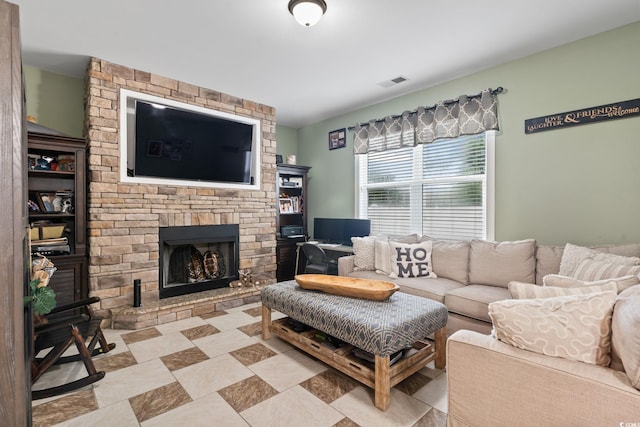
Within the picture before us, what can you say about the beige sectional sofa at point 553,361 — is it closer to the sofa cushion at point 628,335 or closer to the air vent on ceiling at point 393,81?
the sofa cushion at point 628,335

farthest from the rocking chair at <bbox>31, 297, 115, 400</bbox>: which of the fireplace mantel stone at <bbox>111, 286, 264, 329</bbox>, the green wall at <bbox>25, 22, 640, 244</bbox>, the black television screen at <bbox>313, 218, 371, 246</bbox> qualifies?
the black television screen at <bbox>313, 218, 371, 246</bbox>

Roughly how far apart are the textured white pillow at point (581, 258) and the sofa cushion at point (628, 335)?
1.26m

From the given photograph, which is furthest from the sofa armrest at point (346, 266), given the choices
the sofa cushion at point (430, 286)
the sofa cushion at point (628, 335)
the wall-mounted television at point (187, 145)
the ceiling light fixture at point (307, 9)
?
the sofa cushion at point (628, 335)

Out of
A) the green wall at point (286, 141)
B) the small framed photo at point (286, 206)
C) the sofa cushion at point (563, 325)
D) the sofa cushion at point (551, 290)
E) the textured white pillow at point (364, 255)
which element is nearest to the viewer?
the sofa cushion at point (563, 325)

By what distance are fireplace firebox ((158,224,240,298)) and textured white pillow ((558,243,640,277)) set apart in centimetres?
344

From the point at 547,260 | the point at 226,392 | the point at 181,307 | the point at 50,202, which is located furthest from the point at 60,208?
the point at 547,260

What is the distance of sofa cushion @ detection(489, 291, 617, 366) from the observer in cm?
118

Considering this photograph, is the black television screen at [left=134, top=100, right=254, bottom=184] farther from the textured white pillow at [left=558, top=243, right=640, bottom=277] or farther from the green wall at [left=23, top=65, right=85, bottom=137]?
the textured white pillow at [left=558, top=243, right=640, bottom=277]

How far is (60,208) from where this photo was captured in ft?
10.1

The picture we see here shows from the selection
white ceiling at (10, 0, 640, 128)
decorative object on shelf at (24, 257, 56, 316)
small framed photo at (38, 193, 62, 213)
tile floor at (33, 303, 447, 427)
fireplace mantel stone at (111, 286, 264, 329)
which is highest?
white ceiling at (10, 0, 640, 128)

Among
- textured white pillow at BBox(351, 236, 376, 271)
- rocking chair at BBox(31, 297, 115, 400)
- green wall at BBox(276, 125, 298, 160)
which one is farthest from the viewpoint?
green wall at BBox(276, 125, 298, 160)

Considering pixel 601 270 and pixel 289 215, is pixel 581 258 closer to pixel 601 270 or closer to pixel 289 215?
pixel 601 270

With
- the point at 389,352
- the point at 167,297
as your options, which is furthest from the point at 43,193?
the point at 389,352

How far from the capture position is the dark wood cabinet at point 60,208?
9.36 ft
